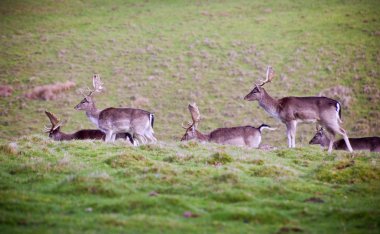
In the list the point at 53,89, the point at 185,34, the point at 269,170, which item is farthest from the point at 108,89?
the point at 269,170

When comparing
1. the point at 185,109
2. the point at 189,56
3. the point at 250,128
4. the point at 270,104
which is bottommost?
the point at 250,128

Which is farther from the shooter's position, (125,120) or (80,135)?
(80,135)

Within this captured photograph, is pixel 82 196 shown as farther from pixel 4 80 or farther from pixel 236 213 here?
pixel 4 80

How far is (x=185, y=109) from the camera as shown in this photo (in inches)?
1259

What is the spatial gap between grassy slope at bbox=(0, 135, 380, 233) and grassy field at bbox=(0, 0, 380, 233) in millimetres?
36

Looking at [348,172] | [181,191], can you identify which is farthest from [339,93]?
[181,191]

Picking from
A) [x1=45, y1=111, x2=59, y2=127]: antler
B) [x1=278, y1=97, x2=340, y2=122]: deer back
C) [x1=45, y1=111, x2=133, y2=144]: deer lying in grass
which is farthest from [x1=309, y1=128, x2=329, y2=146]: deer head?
[x1=45, y1=111, x2=59, y2=127]: antler

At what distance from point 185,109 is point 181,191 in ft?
68.6

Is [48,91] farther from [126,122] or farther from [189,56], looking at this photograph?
[126,122]

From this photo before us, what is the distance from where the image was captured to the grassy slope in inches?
368

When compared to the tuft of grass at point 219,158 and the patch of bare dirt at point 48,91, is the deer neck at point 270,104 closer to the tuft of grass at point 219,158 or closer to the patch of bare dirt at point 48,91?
the tuft of grass at point 219,158

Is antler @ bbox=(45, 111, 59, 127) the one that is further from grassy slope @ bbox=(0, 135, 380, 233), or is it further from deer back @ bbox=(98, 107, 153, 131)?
grassy slope @ bbox=(0, 135, 380, 233)

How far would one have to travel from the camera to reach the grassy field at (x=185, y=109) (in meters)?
9.93

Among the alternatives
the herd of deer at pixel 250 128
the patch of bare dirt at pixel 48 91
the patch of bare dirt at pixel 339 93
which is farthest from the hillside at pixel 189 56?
the herd of deer at pixel 250 128
